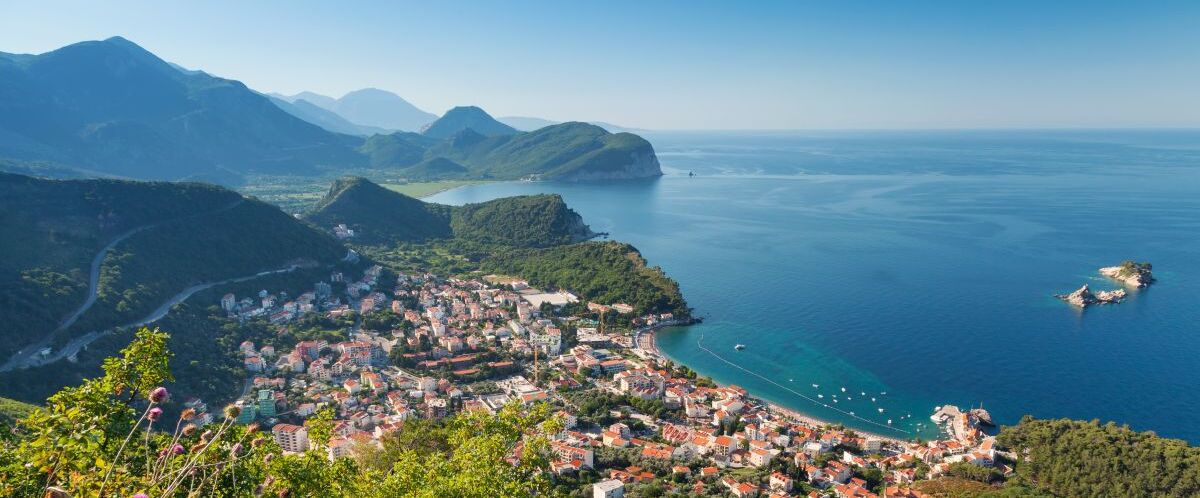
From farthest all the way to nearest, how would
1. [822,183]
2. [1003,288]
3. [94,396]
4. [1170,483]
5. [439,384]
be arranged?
[822,183]
[1003,288]
[439,384]
[1170,483]
[94,396]

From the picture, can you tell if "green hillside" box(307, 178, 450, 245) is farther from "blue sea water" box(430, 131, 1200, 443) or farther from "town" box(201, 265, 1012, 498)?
"blue sea water" box(430, 131, 1200, 443)

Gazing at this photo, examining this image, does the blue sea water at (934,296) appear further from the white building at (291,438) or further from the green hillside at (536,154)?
the green hillside at (536,154)

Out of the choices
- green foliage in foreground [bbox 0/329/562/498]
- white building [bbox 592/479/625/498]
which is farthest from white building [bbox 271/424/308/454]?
green foliage in foreground [bbox 0/329/562/498]

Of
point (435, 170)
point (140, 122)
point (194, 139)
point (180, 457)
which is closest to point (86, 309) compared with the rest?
point (180, 457)

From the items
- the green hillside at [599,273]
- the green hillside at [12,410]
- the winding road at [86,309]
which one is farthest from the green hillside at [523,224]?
the green hillside at [12,410]

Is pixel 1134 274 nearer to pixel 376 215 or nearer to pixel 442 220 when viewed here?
pixel 442 220

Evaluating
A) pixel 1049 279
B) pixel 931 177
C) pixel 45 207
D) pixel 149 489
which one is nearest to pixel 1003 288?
pixel 1049 279

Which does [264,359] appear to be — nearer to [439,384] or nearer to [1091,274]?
[439,384]

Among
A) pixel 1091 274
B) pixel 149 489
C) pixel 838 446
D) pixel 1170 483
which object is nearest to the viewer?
pixel 149 489
